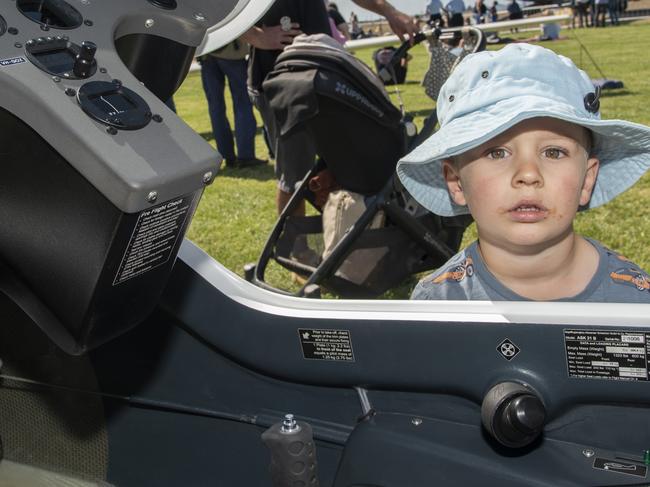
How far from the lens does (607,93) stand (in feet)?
29.2

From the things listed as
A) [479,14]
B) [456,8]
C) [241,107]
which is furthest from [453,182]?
[479,14]

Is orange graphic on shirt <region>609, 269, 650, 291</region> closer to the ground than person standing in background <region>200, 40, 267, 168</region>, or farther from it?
farther from it

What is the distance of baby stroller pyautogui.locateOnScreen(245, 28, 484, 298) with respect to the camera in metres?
2.72

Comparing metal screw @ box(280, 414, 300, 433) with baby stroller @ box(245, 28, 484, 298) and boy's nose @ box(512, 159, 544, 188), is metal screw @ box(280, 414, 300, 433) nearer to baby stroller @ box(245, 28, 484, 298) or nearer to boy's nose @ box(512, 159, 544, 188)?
boy's nose @ box(512, 159, 544, 188)

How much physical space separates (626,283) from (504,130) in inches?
15.1

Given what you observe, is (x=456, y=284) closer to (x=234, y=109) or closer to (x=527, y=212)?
(x=527, y=212)

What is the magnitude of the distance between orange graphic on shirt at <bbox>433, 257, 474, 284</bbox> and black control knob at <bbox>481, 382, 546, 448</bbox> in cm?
45

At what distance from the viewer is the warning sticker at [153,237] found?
1128mm

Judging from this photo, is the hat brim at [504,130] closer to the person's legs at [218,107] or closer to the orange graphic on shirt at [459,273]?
the orange graphic on shirt at [459,273]

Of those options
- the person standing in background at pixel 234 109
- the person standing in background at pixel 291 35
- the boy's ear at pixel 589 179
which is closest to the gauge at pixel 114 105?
the boy's ear at pixel 589 179

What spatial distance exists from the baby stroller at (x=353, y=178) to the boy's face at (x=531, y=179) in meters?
1.32

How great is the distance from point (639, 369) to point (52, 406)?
103cm

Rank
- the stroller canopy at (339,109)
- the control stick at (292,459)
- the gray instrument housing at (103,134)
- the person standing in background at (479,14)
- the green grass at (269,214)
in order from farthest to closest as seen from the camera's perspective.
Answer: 1. the person standing in background at (479,14)
2. the green grass at (269,214)
3. the stroller canopy at (339,109)
4. the control stick at (292,459)
5. the gray instrument housing at (103,134)

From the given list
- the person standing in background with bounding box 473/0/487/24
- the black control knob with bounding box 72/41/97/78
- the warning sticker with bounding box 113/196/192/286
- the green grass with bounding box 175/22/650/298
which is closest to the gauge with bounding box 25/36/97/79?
the black control knob with bounding box 72/41/97/78
